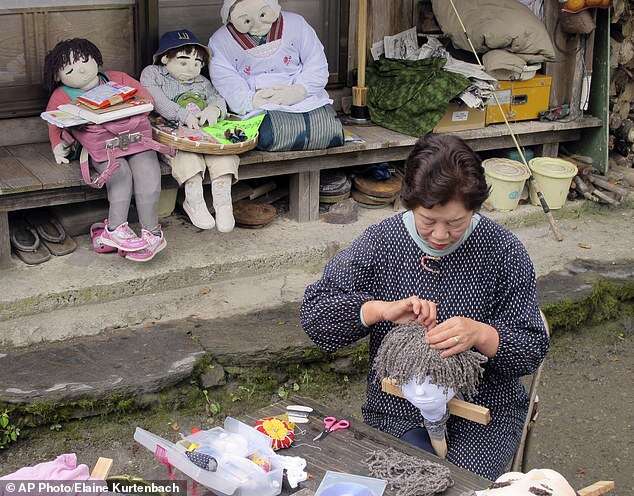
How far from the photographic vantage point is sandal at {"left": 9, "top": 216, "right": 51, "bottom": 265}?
5.45 metres

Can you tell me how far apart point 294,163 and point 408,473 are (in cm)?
353

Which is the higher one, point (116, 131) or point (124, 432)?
point (116, 131)

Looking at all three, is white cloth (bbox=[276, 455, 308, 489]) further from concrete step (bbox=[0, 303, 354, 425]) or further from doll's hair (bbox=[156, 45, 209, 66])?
doll's hair (bbox=[156, 45, 209, 66])

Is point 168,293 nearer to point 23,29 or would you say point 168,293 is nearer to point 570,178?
point 23,29

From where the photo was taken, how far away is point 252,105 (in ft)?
19.5

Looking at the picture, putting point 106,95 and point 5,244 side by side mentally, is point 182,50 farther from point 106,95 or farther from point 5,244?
point 5,244

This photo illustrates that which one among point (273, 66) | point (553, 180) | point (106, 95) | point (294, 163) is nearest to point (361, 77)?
point (273, 66)

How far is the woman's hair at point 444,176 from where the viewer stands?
2895 mm

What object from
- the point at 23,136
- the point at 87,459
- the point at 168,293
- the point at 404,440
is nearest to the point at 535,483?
the point at 404,440

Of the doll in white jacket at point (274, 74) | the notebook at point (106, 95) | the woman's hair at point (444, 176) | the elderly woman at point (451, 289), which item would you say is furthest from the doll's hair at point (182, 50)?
the woman's hair at point (444, 176)

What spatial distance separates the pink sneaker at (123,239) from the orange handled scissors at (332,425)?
2592mm

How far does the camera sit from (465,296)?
315cm

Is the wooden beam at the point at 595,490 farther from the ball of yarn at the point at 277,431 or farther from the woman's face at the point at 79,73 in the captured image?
the woman's face at the point at 79,73

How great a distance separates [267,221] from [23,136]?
1.59 metres
